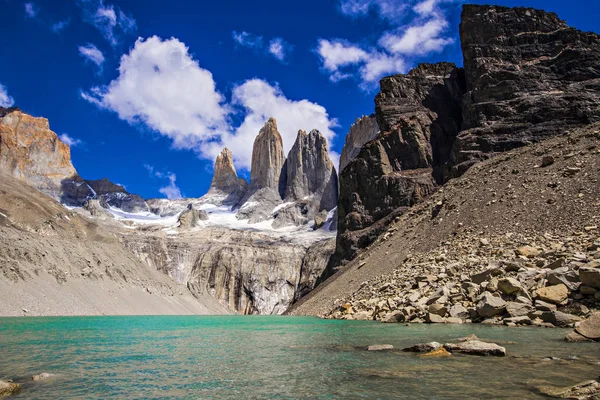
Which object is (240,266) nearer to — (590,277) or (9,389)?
(590,277)

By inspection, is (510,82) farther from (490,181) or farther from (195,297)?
(195,297)

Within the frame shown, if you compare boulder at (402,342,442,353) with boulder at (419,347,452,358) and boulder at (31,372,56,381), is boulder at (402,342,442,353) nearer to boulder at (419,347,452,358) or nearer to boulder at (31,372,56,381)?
boulder at (419,347,452,358)

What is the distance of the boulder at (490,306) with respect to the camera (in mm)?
19641

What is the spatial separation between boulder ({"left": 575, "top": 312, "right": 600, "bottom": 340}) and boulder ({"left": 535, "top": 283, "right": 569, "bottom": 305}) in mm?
5424

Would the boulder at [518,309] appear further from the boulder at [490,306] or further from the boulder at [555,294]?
the boulder at [555,294]

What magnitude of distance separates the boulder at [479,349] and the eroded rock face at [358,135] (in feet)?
431

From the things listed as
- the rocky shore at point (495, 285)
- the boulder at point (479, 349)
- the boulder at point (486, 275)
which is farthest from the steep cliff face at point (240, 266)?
the boulder at point (479, 349)

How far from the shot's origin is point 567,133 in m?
49.5

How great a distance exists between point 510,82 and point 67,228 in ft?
255

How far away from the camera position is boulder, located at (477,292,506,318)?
19641 mm

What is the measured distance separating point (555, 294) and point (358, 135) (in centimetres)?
13960

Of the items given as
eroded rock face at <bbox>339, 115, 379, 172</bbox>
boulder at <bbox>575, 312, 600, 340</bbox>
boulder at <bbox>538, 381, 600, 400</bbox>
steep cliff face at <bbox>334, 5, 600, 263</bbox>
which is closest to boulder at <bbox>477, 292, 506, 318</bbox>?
boulder at <bbox>575, 312, 600, 340</bbox>

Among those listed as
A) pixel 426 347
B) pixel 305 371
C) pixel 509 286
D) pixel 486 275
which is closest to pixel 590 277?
pixel 509 286

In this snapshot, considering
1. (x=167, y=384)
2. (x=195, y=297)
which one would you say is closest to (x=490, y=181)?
(x=167, y=384)
